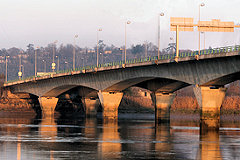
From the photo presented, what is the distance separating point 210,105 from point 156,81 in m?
25.1

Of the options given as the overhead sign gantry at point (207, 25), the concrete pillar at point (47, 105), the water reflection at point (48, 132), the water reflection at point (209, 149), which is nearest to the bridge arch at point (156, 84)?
the overhead sign gantry at point (207, 25)

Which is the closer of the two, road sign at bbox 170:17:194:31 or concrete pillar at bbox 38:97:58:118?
road sign at bbox 170:17:194:31

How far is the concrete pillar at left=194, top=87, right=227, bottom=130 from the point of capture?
66.6 metres

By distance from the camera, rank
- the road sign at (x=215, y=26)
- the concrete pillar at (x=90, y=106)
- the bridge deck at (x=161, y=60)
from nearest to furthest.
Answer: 1. the bridge deck at (x=161, y=60)
2. the road sign at (x=215, y=26)
3. the concrete pillar at (x=90, y=106)

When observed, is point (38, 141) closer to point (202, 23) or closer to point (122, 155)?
point (122, 155)

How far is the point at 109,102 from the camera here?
314ft

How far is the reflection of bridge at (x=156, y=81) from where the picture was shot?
64.6 m

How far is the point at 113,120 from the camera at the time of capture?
308 ft

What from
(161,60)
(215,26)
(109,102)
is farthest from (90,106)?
(215,26)

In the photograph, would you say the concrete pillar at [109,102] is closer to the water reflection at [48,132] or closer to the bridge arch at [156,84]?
the bridge arch at [156,84]

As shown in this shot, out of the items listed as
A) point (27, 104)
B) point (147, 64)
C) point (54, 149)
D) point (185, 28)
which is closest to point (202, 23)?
point (185, 28)

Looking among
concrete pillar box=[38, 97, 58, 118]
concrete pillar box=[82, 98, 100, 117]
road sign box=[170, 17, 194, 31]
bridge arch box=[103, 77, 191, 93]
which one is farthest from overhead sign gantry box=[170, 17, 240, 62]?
concrete pillar box=[38, 97, 58, 118]

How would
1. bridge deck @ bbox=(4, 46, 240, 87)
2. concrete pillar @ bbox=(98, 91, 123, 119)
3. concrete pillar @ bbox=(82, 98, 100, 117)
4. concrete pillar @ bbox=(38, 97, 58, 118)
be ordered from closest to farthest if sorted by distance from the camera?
bridge deck @ bbox=(4, 46, 240, 87), concrete pillar @ bbox=(98, 91, 123, 119), concrete pillar @ bbox=(82, 98, 100, 117), concrete pillar @ bbox=(38, 97, 58, 118)

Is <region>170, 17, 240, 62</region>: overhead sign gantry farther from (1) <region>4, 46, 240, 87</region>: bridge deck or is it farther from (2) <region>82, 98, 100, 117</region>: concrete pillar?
(2) <region>82, 98, 100, 117</region>: concrete pillar
